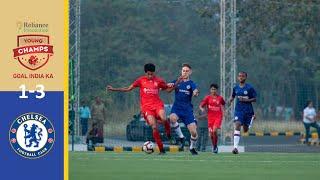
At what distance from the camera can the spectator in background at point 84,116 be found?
37.0 metres

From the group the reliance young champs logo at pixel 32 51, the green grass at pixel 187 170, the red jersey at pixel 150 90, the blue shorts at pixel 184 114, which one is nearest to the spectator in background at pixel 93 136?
the blue shorts at pixel 184 114

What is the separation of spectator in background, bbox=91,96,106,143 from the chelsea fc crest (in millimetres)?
27242

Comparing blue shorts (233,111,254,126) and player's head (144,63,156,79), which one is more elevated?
player's head (144,63,156,79)

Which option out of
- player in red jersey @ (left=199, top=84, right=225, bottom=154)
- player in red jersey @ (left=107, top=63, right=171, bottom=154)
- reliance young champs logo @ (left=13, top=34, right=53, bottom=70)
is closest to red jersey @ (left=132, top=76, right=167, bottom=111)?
player in red jersey @ (left=107, top=63, right=171, bottom=154)

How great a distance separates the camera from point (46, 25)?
9.42 metres

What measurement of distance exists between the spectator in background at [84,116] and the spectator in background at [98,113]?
217mm

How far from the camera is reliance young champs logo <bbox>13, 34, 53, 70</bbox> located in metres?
9.45

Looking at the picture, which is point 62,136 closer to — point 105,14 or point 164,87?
point 164,87

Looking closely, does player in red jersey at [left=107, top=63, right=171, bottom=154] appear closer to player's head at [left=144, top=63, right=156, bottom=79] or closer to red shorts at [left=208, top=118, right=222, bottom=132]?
player's head at [left=144, top=63, right=156, bottom=79]

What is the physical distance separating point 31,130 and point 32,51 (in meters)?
0.71

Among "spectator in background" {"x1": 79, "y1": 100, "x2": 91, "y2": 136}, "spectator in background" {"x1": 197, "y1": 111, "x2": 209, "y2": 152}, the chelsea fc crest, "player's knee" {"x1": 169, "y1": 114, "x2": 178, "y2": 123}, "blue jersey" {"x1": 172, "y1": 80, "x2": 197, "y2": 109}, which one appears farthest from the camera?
"spectator in background" {"x1": 79, "y1": 100, "x2": 91, "y2": 136}

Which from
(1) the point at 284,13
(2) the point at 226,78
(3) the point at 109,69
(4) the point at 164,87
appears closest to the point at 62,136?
(4) the point at 164,87

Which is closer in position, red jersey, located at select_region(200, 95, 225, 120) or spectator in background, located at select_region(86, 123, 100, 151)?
red jersey, located at select_region(200, 95, 225, 120)

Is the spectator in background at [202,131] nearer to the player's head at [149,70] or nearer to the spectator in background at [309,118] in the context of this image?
the player's head at [149,70]
